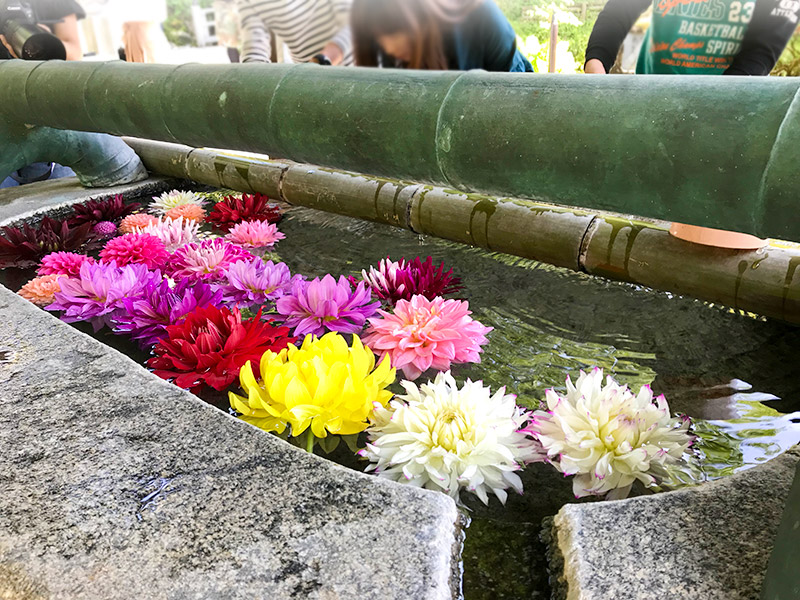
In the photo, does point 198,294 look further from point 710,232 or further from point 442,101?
point 710,232

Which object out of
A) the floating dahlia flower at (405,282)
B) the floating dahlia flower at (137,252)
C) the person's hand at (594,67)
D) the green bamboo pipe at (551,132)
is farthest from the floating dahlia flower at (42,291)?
the person's hand at (594,67)

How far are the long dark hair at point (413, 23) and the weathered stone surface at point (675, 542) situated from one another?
1.04 metres

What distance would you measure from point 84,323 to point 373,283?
96 cm

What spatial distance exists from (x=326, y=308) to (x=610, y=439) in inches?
34.8

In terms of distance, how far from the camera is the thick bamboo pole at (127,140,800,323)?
177 cm

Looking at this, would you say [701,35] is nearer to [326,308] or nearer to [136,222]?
[326,308]

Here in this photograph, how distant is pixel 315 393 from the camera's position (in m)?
1.22

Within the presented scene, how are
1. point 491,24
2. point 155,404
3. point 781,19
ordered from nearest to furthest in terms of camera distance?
point 781,19
point 155,404
point 491,24

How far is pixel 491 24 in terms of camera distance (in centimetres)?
133

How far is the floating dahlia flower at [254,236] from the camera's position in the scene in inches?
98.6

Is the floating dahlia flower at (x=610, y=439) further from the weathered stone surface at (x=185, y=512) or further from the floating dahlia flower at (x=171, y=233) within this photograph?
the floating dahlia flower at (x=171, y=233)

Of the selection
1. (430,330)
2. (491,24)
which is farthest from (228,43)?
(430,330)

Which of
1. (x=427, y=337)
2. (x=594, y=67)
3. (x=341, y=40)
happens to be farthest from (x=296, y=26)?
(x=427, y=337)

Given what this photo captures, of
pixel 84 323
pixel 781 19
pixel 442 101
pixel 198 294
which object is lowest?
pixel 84 323
